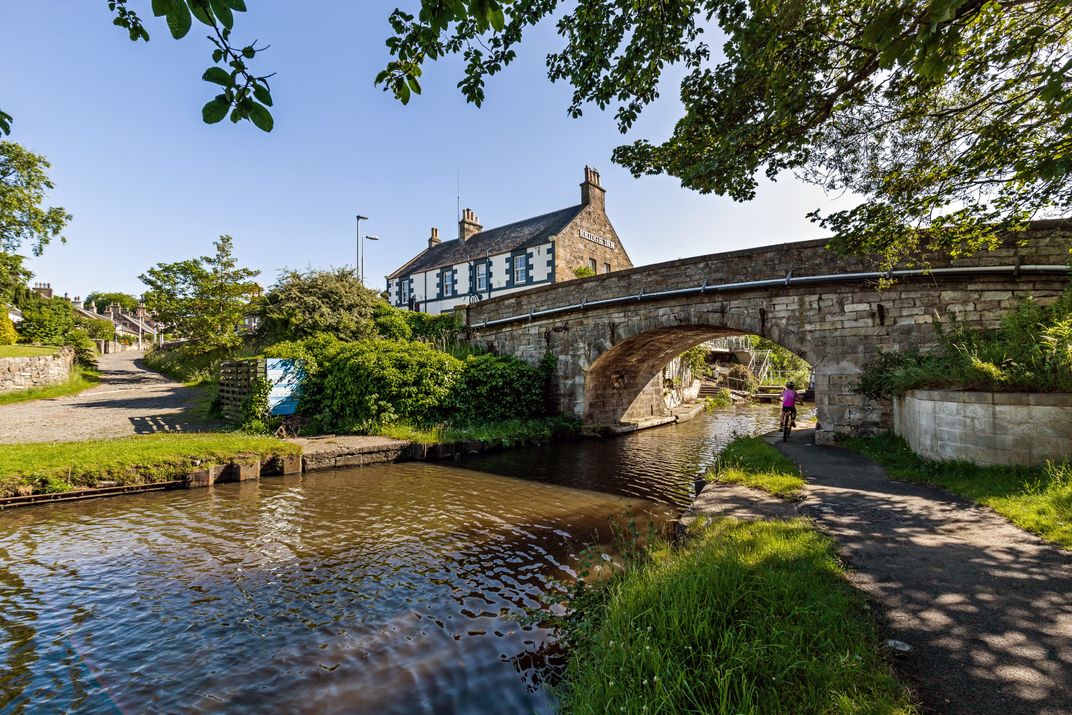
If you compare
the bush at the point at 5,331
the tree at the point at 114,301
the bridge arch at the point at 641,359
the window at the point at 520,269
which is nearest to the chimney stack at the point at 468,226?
the window at the point at 520,269

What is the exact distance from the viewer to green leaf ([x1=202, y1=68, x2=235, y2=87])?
1.88m

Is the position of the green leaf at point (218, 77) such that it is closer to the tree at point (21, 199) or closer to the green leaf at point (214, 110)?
the green leaf at point (214, 110)

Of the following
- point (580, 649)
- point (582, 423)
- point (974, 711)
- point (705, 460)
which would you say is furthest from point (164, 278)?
point (974, 711)

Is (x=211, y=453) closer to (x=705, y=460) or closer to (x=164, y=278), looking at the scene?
(x=705, y=460)

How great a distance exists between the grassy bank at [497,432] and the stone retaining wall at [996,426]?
9056 millimetres

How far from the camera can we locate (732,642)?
252 cm

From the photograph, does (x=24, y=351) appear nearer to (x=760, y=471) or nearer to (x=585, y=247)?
(x=585, y=247)

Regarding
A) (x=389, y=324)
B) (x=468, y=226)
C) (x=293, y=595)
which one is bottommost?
(x=293, y=595)

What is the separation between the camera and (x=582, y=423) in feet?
51.0

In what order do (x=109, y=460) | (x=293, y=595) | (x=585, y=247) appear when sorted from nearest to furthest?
(x=293, y=595) → (x=109, y=460) → (x=585, y=247)

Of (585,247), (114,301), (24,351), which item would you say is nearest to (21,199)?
(24,351)

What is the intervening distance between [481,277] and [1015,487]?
→ 2777cm

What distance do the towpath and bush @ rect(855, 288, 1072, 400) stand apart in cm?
188

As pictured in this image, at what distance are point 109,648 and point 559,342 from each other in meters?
13.7
